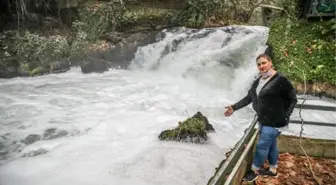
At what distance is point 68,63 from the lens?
14.0m

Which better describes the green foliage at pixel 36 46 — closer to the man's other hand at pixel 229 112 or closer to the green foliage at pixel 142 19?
the green foliage at pixel 142 19

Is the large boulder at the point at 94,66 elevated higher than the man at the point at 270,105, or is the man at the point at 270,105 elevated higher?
the man at the point at 270,105

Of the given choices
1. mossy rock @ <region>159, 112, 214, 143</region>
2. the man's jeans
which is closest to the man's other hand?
the man's jeans

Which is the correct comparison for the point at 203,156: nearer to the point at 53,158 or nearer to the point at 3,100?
the point at 53,158

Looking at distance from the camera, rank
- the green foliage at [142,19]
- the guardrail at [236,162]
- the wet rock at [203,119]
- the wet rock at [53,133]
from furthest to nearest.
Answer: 1. the green foliage at [142,19]
2. the wet rock at [203,119]
3. the wet rock at [53,133]
4. the guardrail at [236,162]

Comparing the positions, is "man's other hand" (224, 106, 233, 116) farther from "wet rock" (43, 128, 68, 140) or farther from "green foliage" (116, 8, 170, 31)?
"green foliage" (116, 8, 170, 31)

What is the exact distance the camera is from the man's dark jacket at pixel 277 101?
3.90 m

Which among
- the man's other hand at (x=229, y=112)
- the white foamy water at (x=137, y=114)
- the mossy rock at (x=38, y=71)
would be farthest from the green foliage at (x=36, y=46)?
the man's other hand at (x=229, y=112)

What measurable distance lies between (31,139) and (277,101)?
5905 mm

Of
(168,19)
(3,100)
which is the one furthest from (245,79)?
(3,100)

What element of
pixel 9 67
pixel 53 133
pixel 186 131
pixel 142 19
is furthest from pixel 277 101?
pixel 142 19

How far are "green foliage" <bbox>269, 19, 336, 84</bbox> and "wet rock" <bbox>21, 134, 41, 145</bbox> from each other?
7.91 m

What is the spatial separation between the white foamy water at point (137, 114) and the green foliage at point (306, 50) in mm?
1255

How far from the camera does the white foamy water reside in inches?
229
